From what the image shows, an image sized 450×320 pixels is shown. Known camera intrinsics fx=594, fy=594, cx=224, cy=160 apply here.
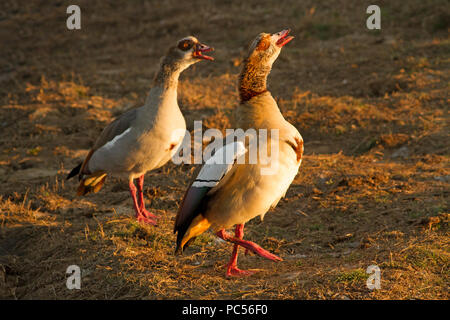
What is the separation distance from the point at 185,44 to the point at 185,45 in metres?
0.01

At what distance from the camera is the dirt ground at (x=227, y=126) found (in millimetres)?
4910

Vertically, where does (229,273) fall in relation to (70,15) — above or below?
below

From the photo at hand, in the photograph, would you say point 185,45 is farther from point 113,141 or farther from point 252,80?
point 252,80

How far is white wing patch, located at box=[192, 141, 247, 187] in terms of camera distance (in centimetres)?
449

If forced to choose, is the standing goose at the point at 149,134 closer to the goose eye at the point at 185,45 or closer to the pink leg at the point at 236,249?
the goose eye at the point at 185,45

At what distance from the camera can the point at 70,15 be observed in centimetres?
1836

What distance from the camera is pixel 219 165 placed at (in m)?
4.50

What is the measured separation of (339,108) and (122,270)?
218 inches

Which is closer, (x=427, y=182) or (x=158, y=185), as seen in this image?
(x=427, y=182)

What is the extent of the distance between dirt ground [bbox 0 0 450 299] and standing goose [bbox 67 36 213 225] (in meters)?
0.57

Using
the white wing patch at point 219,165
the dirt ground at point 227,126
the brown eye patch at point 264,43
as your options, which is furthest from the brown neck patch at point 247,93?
the dirt ground at point 227,126

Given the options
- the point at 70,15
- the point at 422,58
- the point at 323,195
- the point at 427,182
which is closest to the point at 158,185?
the point at 323,195

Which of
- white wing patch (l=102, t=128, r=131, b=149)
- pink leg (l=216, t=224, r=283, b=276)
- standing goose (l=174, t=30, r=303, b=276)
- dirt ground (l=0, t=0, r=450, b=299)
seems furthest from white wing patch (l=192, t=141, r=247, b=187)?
white wing patch (l=102, t=128, r=131, b=149)
